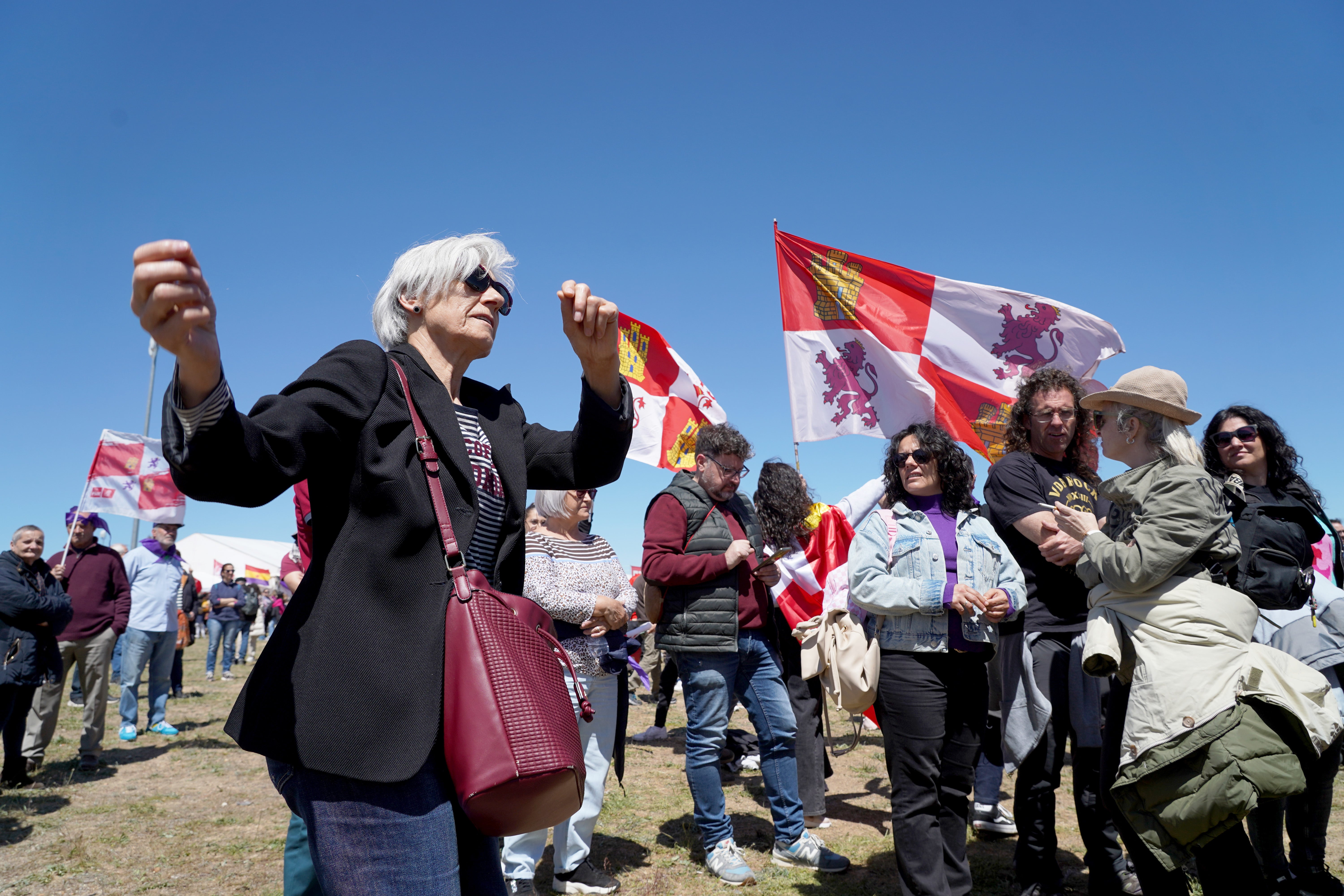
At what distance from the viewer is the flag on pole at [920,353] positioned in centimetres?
617

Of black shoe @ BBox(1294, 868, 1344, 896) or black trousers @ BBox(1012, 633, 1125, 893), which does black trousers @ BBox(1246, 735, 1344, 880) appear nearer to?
black shoe @ BBox(1294, 868, 1344, 896)

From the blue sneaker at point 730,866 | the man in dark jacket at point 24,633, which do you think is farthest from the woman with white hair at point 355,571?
the man in dark jacket at point 24,633

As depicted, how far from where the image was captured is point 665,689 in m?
9.29

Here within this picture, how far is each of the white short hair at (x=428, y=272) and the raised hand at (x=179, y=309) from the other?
2.46ft

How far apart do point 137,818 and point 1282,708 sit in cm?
683

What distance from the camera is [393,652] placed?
1.59 meters

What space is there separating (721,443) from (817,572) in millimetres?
1304

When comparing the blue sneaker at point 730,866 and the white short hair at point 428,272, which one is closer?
the white short hair at point 428,272

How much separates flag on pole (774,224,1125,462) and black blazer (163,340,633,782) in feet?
15.6

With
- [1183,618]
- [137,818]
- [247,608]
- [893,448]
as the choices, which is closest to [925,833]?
[1183,618]

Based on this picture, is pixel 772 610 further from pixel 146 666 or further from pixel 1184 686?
pixel 146 666

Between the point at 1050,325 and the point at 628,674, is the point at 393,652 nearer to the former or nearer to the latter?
the point at 628,674

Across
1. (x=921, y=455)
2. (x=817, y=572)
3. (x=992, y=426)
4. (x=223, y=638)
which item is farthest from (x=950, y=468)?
(x=223, y=638)

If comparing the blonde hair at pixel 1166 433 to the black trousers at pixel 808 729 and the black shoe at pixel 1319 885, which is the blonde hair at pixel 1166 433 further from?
the black trousers at pixel 808 729
